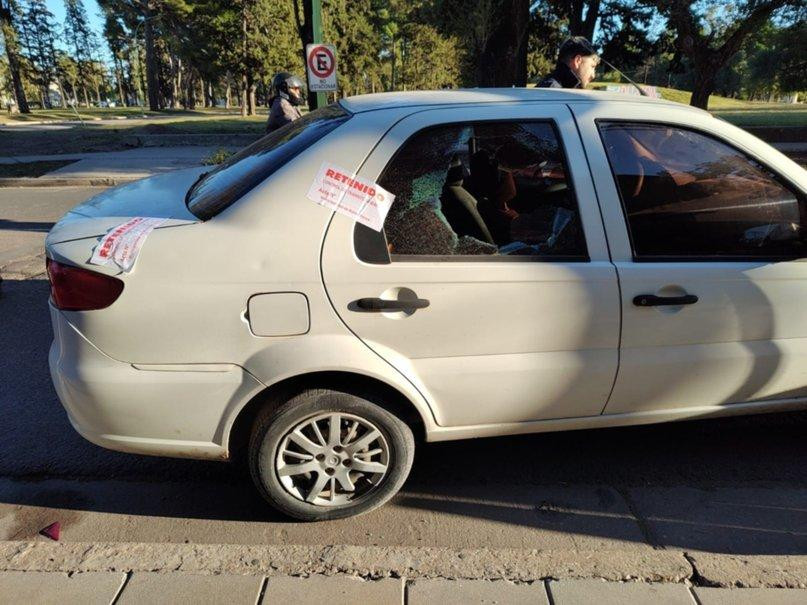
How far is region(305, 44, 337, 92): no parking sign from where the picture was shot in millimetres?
8133

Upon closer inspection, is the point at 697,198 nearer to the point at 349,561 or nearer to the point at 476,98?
the point at 476,98

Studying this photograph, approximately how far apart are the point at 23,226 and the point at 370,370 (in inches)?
302

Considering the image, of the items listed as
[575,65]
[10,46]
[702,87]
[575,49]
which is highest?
[10,46]

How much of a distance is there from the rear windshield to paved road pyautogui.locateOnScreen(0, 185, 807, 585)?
135cm

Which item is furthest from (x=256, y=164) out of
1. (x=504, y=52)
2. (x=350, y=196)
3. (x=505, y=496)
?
(x=504, y=52)

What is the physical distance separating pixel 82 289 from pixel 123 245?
0.72ft

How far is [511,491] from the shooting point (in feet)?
9.28

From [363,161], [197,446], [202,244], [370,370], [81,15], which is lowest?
[197,446]

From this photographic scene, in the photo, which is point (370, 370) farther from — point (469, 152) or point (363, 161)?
point (469, 152)

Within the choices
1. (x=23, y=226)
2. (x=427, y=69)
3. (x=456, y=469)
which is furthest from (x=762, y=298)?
(x=427, y=69)

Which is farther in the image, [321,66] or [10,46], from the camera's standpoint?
[10,46]

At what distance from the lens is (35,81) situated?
71562 millimetres

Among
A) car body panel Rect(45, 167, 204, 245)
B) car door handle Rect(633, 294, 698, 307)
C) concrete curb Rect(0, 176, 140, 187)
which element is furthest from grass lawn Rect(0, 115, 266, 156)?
car door handle Rect(633, 294, 698, 307)

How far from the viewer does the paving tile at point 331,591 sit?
2.06 m
